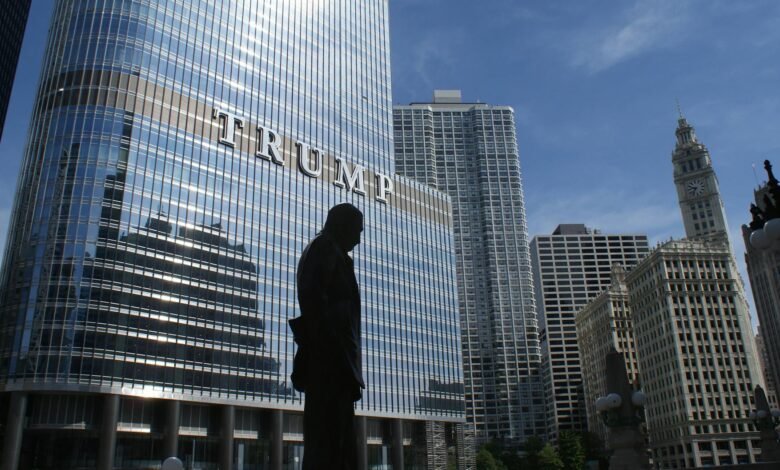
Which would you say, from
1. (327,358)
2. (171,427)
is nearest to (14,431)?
(171,427)

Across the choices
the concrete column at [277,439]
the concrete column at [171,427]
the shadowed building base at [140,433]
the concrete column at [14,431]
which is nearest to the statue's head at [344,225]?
the shadowed building base at [140,433]

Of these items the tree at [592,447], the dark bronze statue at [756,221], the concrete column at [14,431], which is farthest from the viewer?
the tree at [592,447]

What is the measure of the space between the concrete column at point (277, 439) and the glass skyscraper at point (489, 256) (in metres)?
110

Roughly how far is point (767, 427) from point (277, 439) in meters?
45.3

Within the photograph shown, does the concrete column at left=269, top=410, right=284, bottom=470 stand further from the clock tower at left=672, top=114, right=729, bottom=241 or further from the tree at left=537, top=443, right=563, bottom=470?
the clock tower at left=672, top=114, right=729, bottom=241

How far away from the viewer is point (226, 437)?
64.2 m

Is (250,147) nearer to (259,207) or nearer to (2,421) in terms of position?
(259,207)

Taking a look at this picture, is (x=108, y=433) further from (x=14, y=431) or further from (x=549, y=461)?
(x=549, y=461)

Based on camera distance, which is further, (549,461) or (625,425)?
(549,461)

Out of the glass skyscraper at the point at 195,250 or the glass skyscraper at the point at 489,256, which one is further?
the glass skyscraper at the point at 489,256

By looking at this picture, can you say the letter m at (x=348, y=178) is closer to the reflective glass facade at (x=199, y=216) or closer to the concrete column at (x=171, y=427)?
the reflective glass facade at (x=199, y=216)

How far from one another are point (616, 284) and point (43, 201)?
4868 inches

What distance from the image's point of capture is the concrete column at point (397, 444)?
79.1 m

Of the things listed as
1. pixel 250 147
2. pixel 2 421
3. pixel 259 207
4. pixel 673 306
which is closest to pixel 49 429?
pixel 2 421
